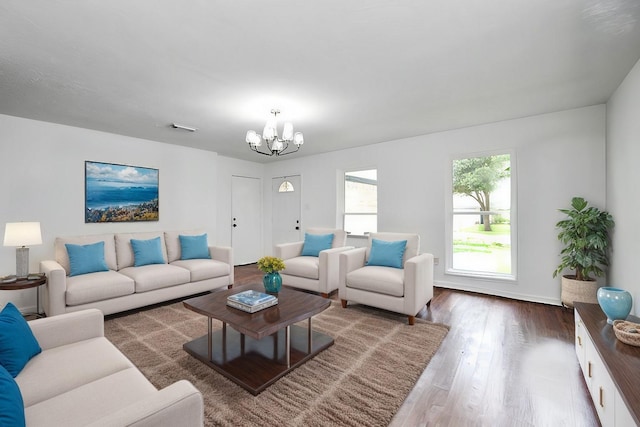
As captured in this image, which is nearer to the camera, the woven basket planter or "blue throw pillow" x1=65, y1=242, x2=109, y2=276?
the woven basket planter

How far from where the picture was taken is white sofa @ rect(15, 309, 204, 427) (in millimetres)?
972

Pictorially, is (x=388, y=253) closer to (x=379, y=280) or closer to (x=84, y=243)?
(x=379, y=280)

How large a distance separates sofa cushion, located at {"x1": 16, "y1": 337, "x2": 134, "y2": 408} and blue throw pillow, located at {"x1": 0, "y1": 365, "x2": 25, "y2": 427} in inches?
12.5

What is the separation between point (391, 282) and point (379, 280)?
144 millimetres

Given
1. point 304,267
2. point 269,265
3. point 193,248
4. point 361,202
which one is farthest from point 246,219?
point 269,265

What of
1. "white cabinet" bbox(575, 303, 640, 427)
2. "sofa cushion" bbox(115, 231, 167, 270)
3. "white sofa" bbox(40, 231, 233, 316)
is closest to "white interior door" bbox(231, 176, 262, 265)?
"white sofa" bbox(40, 231, 233, 316)

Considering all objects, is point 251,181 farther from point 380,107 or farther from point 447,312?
point 447,312

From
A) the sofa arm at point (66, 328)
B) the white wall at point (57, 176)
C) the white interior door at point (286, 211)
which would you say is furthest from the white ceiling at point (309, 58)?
the white interior door at point (286, 211)

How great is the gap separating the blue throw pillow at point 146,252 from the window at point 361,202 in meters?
3.33

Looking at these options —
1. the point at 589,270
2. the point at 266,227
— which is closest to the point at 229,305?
the point at 589,270

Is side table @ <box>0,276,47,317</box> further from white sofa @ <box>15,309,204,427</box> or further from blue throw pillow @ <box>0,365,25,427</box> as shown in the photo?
blue throw pillow @ <box>0,365,25,427</box>

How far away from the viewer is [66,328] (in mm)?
1739

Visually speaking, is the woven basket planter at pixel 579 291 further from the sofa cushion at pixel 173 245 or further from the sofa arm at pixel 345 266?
the sofa cushion at pixel 173 245

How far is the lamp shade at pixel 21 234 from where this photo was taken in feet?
9.68
